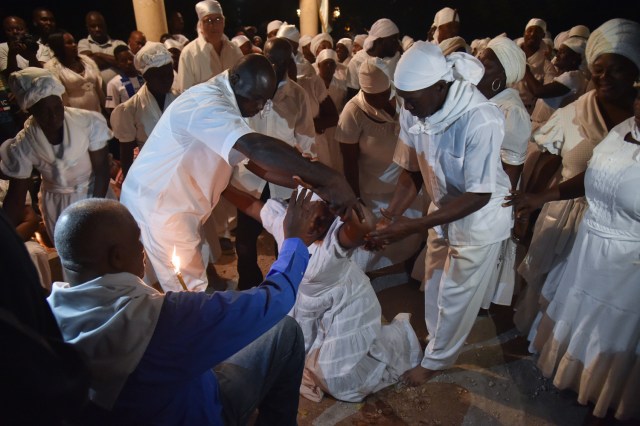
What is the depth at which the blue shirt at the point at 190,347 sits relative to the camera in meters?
1.43

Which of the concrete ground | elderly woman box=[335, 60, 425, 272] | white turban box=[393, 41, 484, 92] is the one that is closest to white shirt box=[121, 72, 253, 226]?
white turban box=[393, 41, 484, 92]

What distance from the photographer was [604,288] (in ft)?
8.39

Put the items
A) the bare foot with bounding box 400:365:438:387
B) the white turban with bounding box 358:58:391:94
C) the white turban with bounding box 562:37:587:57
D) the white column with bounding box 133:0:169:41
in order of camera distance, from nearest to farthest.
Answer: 1. the bare foot with bounding box 400:365:438:387
2. the white turban with bounding box 358:58:391:94
3. the white turban with bounding box 562:37:587:57
4. the white column with bounding box 133:0:169:41

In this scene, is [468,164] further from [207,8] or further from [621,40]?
[207,8]

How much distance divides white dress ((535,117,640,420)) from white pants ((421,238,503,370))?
0.51 meters

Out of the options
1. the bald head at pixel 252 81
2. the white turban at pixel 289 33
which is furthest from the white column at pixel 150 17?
the bald head at pixel 252 81

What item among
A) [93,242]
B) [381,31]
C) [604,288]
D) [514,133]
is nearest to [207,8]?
[381,31]

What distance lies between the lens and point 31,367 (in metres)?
0.90

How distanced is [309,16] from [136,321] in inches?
533

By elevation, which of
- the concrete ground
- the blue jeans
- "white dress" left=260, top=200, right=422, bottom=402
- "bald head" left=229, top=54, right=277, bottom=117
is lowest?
the concrete ground

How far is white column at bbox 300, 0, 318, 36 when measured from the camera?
13271mm

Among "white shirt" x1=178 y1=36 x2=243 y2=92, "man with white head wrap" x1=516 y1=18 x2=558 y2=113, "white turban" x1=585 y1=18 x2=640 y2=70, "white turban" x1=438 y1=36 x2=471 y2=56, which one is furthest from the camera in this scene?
"man with white head wrap" x1=516 y1=18 x2=558 y2=113

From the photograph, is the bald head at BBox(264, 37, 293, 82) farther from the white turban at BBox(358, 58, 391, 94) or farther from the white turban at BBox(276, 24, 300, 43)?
the white turban at BBox(276, 24, 300, 43)

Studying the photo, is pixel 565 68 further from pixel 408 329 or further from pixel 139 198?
pixel 139 198
